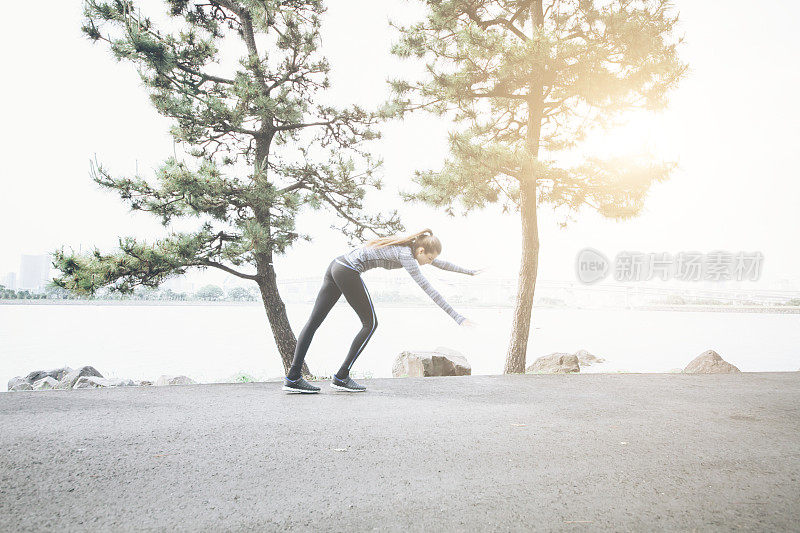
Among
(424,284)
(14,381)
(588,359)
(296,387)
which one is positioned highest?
(424,284)

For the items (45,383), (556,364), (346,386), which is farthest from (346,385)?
(45,383)

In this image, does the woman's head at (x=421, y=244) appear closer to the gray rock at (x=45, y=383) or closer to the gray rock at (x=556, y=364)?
the gray rock at (x=556, y=364)

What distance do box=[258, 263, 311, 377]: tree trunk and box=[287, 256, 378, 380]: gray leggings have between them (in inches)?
216

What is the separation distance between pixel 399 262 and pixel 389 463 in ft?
7.45

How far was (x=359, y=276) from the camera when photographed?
16.3 ft

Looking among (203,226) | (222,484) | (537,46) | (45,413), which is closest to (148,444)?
(222,484)

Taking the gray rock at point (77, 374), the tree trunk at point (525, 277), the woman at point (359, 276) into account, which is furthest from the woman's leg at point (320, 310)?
the gray rock at point (77, 374)

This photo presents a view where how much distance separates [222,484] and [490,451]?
1.65 meters

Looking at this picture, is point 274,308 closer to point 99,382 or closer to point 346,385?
point 99,382

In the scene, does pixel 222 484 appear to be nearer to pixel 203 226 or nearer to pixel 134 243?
pixel 134 243

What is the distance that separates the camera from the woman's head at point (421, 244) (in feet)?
15.7

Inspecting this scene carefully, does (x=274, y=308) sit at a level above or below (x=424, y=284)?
below

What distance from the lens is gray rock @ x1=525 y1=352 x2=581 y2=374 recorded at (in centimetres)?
1046

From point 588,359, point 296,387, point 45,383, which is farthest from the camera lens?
point 588,359
